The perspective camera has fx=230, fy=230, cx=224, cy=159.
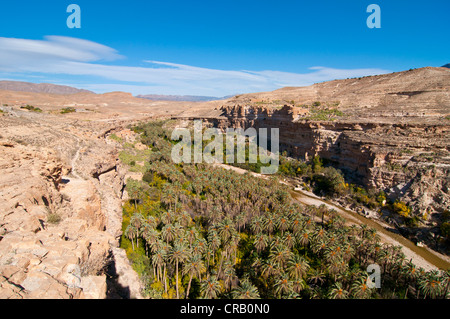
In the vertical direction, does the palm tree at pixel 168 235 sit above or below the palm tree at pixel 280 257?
above

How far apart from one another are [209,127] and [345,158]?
54896 millimetres

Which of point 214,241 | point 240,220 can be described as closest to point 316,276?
point 214,241

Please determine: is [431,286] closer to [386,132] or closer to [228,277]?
[228,277]

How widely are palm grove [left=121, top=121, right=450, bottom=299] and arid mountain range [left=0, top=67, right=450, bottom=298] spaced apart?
16.2 ft

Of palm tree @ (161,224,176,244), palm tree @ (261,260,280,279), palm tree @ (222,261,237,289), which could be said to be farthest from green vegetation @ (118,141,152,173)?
palm tree @ (261,260,280,279)

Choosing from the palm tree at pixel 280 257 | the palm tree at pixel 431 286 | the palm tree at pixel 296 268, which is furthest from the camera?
the palm tree at pixel 280 257

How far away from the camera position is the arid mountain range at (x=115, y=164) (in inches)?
426

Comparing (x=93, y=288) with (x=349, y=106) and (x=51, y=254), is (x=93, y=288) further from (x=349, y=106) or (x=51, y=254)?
(x=349, y=106)

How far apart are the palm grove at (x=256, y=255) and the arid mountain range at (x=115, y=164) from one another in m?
4.93

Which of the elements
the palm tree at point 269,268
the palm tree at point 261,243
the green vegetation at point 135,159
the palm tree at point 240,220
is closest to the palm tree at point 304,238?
the palm tree at point 261,243

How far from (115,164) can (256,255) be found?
26.9m

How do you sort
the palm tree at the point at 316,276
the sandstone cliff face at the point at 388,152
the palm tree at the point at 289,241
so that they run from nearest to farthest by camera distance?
1. the palm tree at the point at 316,276
2. the palm tree at the point at 289,241
3. the sandstone cliff face at the point at 388,152

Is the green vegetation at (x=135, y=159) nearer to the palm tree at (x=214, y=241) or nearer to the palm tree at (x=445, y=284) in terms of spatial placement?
the palm tree at (x=214, y=241)
